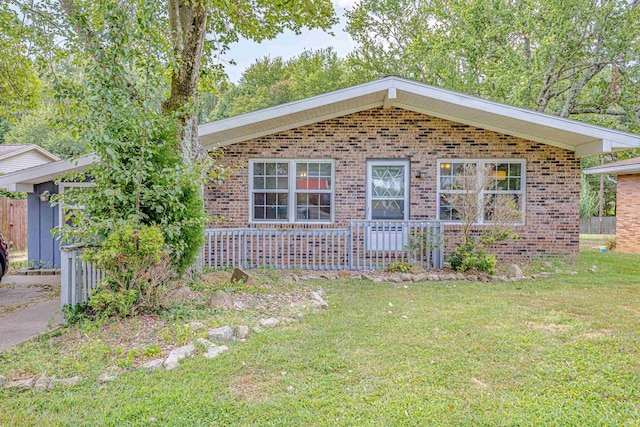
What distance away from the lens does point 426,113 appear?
870 cm

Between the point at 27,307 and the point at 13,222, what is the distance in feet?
30.2

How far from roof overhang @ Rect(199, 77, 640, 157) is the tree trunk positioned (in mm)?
1450

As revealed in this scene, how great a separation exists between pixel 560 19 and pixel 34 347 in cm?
1490

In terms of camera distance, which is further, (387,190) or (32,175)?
(387,190)

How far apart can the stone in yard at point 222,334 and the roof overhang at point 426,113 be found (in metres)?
4.78

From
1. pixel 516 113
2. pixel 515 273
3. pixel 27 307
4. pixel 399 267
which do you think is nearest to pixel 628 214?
pixel 516 113

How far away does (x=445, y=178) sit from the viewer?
Answer: 29.0 feet

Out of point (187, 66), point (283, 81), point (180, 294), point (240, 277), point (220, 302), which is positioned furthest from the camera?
point (283, 81)

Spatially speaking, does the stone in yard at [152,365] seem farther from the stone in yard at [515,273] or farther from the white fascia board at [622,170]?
the white fascia board at [622,170]

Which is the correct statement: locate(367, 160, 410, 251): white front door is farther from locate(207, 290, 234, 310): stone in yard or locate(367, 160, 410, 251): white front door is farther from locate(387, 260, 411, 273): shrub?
locate(207, 290, 234, 310): stone in yard

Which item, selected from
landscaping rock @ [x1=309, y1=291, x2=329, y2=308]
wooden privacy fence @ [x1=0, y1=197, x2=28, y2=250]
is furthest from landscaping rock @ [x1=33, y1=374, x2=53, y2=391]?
wooden privacy fence @ [x1=0, y1=197, x2=28, y2=250]

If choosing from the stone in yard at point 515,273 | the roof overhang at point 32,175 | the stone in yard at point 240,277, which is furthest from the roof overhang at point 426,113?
the stone in yard at point 240,277

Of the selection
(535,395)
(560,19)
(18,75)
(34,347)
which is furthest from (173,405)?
(560,19)

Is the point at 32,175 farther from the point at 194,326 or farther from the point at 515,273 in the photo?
the point at 515,273
